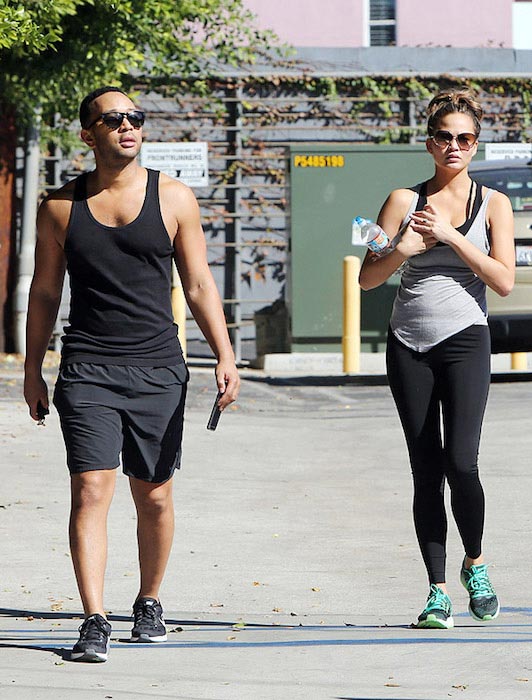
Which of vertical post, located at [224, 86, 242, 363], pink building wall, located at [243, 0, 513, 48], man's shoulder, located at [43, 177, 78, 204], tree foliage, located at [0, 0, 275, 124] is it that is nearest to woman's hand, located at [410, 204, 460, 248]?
man's shoulder, located at [43, 177, 78, 204]

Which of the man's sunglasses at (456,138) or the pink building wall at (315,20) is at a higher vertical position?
the pink building wall at (315,20)

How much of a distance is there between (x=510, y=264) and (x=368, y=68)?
13.7 m

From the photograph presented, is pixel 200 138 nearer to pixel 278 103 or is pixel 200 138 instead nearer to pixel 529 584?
pixel 278 103

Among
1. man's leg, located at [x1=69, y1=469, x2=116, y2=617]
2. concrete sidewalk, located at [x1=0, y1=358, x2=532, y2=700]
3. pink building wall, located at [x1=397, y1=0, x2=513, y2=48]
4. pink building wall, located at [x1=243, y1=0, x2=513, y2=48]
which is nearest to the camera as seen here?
concrete sidewalk, located at [x1=0, y1=358, x2=532, y2=700]

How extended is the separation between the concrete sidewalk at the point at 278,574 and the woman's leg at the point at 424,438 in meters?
0.31

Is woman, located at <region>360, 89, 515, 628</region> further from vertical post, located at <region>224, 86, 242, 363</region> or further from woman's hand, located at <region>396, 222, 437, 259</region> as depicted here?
vertical post, located at <region>224, 86, 242, 363</region>

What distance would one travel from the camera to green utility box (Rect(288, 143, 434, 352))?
1504 centimetres

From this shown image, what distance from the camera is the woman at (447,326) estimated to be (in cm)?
514

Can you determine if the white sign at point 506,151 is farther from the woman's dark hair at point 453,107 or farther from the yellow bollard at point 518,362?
the woman's dark hair at point 453,107

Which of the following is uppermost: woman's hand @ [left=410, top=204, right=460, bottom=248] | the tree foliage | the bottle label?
the tree foliage

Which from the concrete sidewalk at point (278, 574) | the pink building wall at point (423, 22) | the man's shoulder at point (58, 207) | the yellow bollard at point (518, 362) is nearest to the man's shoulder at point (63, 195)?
the man's shoulder at point (58, 207)

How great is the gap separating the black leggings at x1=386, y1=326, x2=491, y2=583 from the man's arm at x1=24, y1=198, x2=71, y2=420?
1.20m

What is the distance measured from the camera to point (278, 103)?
57.2 ft

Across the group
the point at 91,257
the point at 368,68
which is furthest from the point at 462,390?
the point at 368,68
